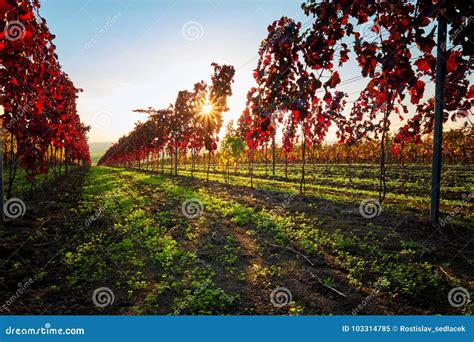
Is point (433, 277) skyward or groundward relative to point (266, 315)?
skyward

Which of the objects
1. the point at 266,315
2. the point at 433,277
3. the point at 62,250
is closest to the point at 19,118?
the point at 62,250

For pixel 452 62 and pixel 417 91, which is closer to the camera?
pixel 452 62

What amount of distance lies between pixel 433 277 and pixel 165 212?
800 centimetres

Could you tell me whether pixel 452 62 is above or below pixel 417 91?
above

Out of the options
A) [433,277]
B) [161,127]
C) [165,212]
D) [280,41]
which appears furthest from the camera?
[161,127]

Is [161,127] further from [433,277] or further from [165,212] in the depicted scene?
[433,277]

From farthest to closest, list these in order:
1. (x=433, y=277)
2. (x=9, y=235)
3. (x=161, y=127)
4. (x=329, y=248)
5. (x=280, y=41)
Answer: (x=161, y=127) → (x=9, y=235) → (x=329, y=248) → (x=433, y=277) → (x=280, y=41)

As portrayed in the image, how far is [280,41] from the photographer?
4020 millimetres

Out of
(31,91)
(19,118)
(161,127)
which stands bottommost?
(19,118)

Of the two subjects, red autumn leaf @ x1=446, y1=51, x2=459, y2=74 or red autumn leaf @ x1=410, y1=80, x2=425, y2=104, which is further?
red autumn leaf @ x1=410, y1=80, x2=425, y2=104

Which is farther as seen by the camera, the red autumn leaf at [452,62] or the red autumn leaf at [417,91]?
the red autumn leaf at [417,91]

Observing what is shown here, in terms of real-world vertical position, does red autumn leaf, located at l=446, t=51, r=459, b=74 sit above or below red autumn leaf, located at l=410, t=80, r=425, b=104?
above

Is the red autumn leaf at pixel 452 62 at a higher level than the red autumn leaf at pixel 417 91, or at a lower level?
higher

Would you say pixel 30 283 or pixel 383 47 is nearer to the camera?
pixel 383 47
